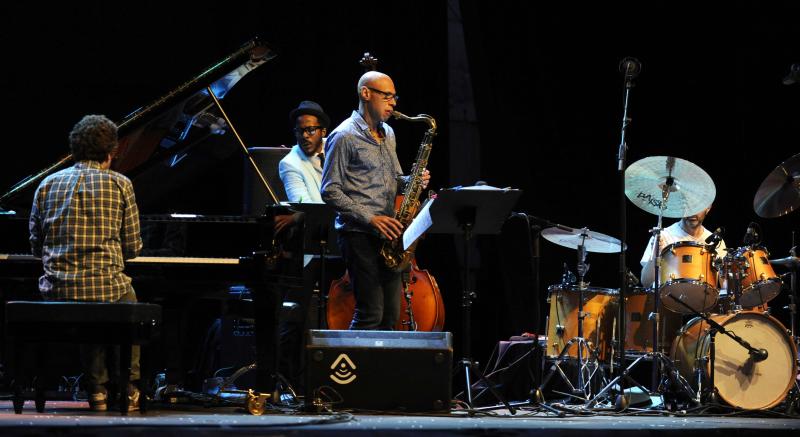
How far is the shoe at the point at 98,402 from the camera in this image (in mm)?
4852

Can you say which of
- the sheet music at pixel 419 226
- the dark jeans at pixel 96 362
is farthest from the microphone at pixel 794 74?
the dark jeans at pixel 96 362

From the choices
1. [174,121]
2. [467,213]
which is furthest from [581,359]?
[174,121]

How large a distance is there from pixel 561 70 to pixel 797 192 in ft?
7.83

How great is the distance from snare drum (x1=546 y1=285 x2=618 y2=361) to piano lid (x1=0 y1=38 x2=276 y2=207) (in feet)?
9.40

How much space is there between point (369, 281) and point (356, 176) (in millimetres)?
582

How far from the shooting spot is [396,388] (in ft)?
16.2

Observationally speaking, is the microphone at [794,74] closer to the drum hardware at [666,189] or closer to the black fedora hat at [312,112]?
the drum hardware at [666,189]

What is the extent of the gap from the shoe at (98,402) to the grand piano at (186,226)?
599 millimetres

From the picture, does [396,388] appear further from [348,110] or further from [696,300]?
[348,110]

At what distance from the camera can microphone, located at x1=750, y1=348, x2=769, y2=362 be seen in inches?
253

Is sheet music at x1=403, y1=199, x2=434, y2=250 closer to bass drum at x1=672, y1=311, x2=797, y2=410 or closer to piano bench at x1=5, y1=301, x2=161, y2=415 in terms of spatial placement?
piano bench at x1=5, y1=301, x2=161, y2=415

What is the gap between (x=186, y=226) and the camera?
16.7 ft

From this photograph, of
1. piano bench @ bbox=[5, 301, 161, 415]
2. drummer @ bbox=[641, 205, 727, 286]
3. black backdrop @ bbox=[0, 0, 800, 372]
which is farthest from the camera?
black backdrop @ bbox=[0, 0, 800, 372]

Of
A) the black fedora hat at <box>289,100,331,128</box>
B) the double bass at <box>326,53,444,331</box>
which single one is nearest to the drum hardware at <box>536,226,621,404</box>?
the double bass at <box>326,53,444,331</box>
